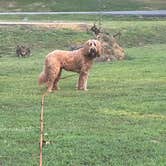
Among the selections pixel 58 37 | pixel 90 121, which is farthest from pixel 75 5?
pixel 90 121

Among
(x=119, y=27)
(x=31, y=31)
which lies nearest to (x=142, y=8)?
(x=119, y=27)

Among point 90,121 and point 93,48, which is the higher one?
point 93,48

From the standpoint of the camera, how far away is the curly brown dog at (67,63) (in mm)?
13625

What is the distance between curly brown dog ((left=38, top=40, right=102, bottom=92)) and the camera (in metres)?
13.6

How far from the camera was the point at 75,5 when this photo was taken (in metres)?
53.2

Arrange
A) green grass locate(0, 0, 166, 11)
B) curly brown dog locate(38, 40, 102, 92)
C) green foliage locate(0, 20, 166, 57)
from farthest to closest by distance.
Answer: green grass locate(0, 0, 166, 11)
green foliage locate(0, 20, 166, 57)
curly brown dog locate(38, 40, 102, 92)

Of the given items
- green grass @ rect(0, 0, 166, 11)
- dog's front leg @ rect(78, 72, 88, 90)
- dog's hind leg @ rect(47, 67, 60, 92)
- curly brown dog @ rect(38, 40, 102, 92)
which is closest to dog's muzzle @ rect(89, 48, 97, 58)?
curly brown dog @ rect(38, 40, 102, 92)

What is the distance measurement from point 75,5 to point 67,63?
3987 cm

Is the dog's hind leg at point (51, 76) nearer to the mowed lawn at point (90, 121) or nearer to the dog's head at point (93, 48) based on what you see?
the mowed lawn at point (90, 121)

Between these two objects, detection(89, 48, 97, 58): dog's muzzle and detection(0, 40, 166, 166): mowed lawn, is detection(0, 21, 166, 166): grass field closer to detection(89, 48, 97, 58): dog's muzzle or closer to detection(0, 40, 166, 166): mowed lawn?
detection(0, 40, 166, 166): mowed lawn

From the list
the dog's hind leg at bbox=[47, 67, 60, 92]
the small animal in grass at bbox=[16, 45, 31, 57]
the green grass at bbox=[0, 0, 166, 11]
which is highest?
the green grass at bbox=[0, 0, 166, 11]

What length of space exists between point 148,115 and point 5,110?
2.61 meters

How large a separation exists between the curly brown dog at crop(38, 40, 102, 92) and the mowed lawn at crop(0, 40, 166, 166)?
10.9 inches

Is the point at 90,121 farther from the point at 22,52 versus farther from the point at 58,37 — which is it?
the point at 58,37
